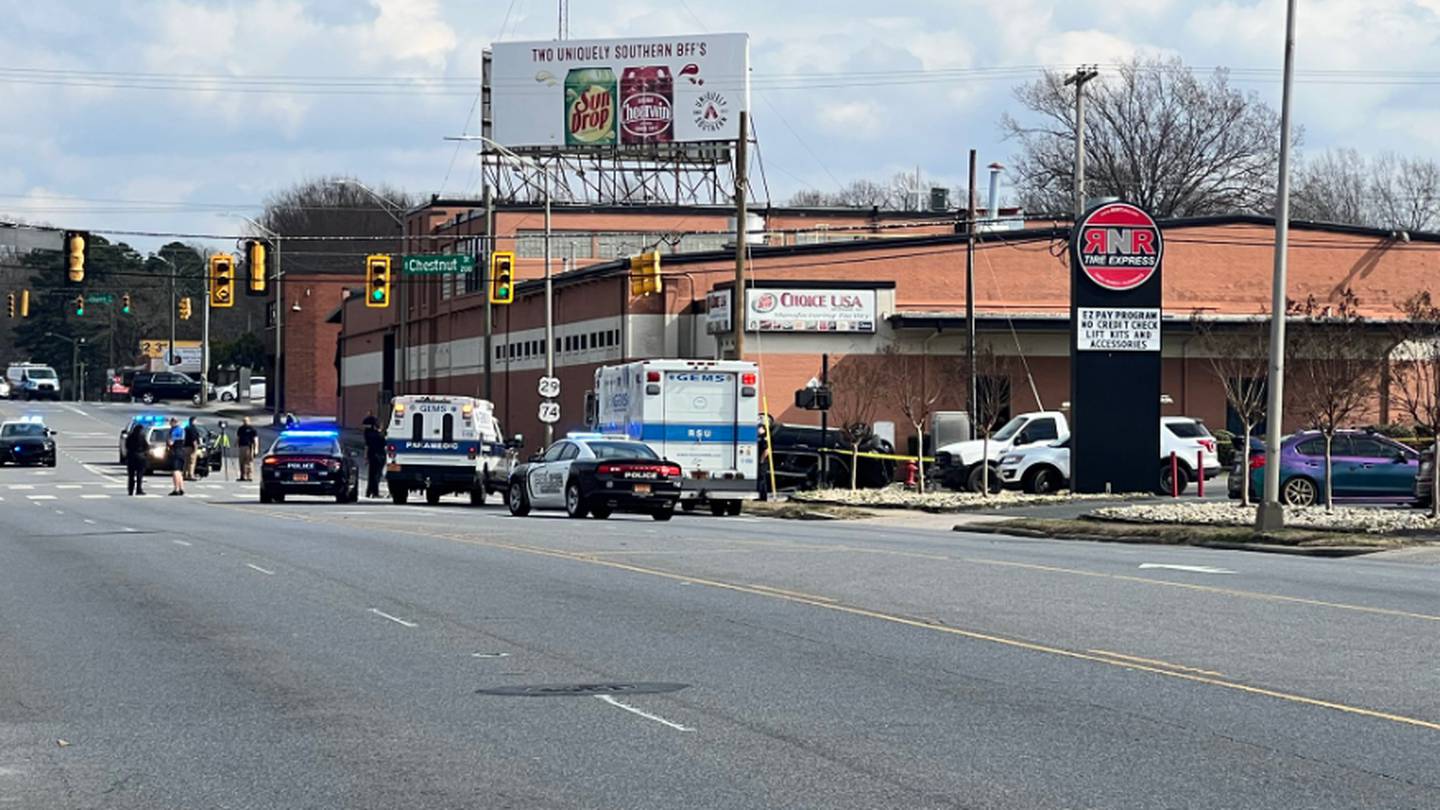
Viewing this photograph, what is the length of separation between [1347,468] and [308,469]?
21.4 m

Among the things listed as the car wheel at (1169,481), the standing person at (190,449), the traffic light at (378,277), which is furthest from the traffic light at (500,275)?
the car wheel at (1169,481)

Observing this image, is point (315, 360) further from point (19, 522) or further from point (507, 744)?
point (507, 744)

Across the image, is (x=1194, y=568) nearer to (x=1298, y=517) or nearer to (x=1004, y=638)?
(x=1004, y=638)

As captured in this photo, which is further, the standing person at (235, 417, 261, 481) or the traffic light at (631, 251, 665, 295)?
the standing person at (235, 417, 261, 481)

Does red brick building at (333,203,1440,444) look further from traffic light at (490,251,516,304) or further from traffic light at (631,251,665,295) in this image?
traffic light at (631,251,665,295)

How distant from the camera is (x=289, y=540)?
27.8m

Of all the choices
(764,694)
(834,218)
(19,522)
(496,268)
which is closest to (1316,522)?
(764,694)

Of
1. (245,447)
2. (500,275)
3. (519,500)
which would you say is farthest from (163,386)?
(519,500)

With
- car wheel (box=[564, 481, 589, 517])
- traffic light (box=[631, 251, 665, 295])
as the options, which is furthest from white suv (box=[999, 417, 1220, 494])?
car wheel (box=[564, 481, 589, 517])

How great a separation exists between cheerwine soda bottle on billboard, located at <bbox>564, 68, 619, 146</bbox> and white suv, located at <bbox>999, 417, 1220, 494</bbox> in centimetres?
3531

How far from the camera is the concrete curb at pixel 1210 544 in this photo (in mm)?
25828

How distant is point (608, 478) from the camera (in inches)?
1377

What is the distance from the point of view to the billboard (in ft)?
246

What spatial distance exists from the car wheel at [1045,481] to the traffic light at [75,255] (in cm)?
2279
